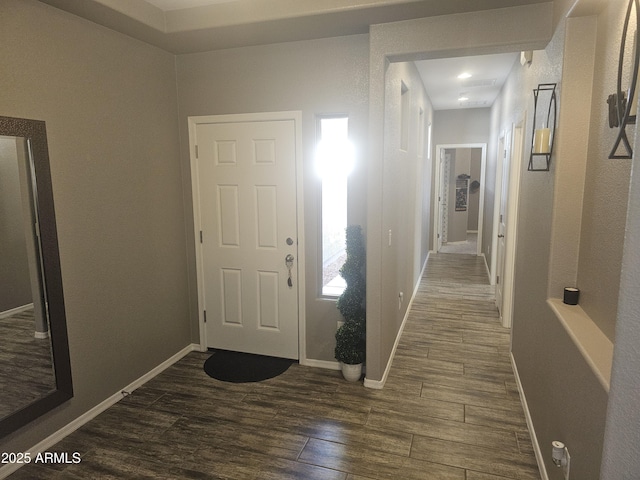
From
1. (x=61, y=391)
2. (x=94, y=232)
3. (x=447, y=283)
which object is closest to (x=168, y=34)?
(x=94, y=232)

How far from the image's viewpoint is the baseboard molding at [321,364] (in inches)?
134

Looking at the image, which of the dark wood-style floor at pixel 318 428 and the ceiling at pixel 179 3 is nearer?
the dark wood-style floor at pixel 318 428

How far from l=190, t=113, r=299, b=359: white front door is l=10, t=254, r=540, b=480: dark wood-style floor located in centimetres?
40

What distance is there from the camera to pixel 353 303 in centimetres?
312

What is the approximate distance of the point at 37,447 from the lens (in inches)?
94.3

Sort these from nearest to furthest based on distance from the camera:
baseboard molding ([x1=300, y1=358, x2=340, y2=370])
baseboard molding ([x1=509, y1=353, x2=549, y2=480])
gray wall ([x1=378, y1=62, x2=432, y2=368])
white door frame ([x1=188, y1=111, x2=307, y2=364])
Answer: baseboard molding ([x1=509, y1=353, x2=549, y2=480]), gray wall ([x1=378, y1=62, x2=432, y2=368]), white door frame ([x1=188, y1=111, x2=307, y2=364]), baseboard molding ([x1=300, y1=358, x2=340, y2=370])

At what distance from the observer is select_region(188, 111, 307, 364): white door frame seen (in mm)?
3275

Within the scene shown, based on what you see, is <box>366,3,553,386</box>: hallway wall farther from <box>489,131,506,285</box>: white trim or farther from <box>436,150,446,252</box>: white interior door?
<box>436,150,446,252</box>: white interior door

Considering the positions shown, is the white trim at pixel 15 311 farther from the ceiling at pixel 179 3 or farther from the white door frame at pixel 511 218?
the white door frame at pixel 511 218

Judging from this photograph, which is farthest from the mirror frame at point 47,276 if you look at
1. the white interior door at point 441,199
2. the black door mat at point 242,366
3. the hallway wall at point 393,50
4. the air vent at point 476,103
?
the white interior door at point 441,199

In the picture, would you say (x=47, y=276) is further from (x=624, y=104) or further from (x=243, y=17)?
(x=624, y=104)

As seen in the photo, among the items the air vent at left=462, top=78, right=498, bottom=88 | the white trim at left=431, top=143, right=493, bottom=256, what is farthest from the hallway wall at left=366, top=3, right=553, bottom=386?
the white trim at left=431, top=143, right=493, bottom=256

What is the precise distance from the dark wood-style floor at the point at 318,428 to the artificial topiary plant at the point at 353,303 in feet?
0.91

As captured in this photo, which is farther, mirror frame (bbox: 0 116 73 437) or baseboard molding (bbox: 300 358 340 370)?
baseboard molding (bbox: 300 358 340 370)
